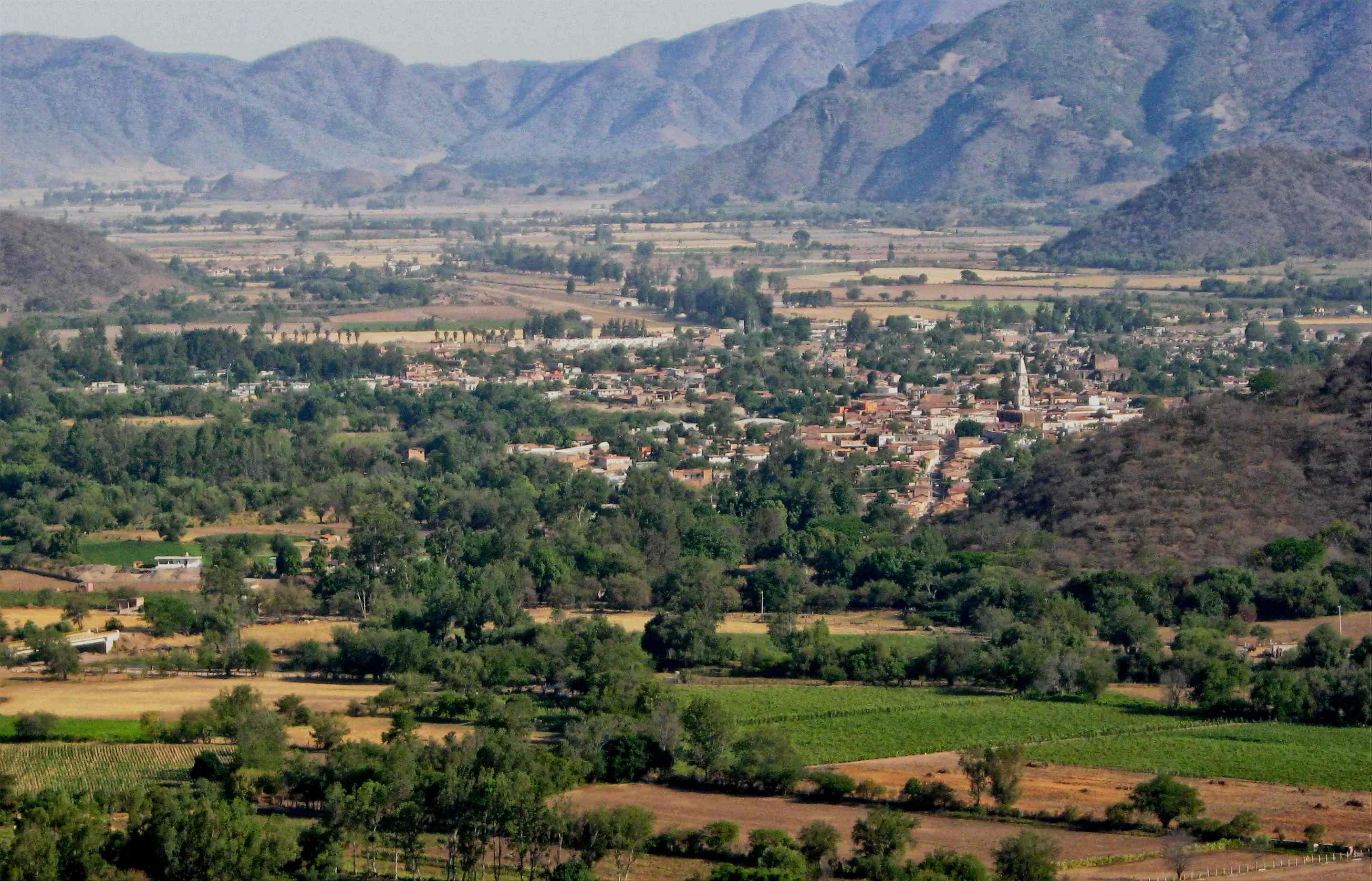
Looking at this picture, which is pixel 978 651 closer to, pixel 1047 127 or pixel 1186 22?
pixel 1047 127

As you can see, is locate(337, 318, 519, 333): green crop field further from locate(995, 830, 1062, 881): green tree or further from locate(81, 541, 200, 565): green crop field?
locate(995, 830, 1062, 881): green tree

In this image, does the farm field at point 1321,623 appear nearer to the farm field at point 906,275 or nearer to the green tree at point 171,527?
the green tree at point 171,527

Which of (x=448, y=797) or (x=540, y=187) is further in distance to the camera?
(x=540, y=187)

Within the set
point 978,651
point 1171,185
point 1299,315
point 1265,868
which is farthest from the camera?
point 1171,185

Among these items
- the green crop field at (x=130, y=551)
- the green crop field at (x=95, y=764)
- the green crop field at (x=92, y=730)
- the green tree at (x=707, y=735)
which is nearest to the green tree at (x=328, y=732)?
the green crop field at (x=95, y=764)

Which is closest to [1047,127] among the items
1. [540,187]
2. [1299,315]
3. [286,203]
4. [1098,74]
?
[1098,74]
